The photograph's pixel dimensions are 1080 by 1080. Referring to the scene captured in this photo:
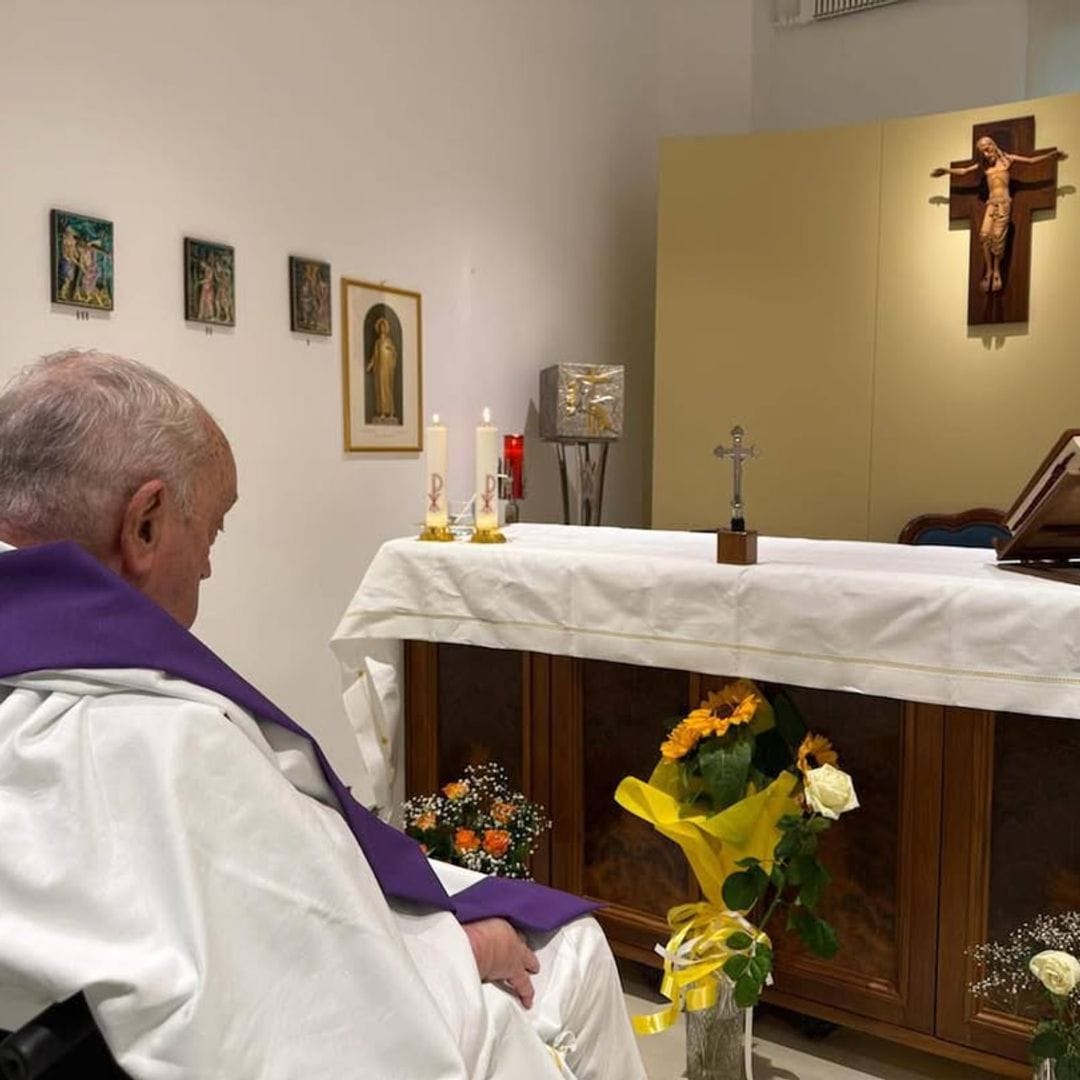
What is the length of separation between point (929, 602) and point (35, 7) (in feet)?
9.04

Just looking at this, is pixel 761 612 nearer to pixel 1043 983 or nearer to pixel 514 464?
pixel 1043 983

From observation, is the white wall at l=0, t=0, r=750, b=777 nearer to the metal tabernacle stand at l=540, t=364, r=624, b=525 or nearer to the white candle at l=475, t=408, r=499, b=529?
the metal tabernacle stand at l=540, t=364, r=624, b=525

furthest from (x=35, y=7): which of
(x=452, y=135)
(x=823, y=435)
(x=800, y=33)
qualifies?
(x=800, y=33)

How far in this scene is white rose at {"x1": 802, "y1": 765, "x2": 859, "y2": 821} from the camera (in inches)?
75.8

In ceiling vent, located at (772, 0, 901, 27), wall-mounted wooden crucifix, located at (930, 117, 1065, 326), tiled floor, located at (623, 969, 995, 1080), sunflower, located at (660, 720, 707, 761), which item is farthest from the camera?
ceiling vent, located at (772, 0, 901, 27)

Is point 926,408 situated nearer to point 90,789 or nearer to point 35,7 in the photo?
point 35,7

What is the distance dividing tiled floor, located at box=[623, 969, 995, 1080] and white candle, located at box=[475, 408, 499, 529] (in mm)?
1212

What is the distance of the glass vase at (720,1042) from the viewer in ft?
7.19

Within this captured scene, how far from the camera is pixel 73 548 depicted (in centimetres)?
109

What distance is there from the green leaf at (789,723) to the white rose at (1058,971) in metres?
0.59

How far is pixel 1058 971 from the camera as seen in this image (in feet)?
5.83

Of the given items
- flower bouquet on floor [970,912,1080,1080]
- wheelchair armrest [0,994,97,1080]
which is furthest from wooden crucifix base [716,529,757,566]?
wheelchair armrest [0,994,97,1080]

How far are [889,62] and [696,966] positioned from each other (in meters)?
4.95

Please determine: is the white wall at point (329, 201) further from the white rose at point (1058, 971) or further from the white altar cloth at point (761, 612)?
the white rose at point (1058, 971)
